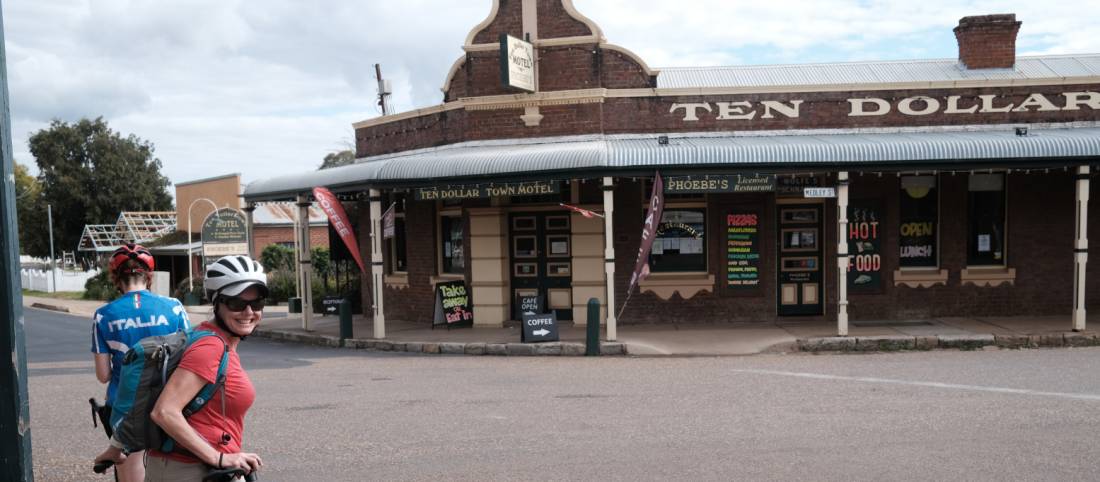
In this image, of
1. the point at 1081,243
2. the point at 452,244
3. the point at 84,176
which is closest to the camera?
the point at 1081,243

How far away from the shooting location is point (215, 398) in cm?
321

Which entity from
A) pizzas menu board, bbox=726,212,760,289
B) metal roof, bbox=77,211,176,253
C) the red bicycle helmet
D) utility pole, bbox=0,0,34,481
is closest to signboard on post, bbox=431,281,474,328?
pizzas menu board, bbox=726,212,760,289

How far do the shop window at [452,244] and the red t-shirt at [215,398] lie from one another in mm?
12626

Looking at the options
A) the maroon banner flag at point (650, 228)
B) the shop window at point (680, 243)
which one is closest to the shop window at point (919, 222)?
the shop window at point (680, 243)

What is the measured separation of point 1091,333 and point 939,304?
2606mm

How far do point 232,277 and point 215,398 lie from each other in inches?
19.7

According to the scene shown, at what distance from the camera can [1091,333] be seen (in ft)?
41.4

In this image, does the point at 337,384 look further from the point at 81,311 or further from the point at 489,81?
the point at 81,311

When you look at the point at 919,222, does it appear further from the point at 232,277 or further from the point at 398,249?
the point at 232,277

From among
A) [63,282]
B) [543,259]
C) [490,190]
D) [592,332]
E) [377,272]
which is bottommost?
[63,282]

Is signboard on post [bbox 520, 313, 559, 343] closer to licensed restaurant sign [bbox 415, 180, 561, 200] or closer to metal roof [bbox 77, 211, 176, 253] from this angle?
licensed restaurant sign [bbox 415, 180, 561, 200]

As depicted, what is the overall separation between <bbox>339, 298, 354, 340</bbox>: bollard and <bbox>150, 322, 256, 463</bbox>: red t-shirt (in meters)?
11.4

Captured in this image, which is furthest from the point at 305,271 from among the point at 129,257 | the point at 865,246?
the point at 129,257

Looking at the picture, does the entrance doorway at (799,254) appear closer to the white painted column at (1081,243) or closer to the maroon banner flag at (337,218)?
the white painted column at (1081,243)
